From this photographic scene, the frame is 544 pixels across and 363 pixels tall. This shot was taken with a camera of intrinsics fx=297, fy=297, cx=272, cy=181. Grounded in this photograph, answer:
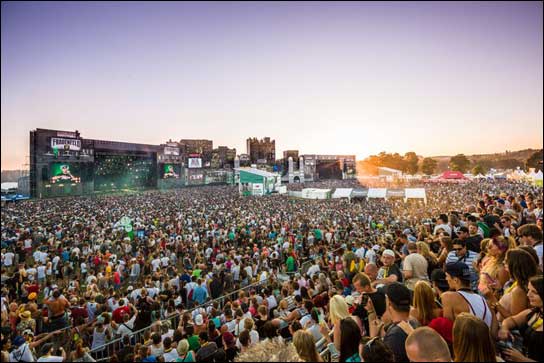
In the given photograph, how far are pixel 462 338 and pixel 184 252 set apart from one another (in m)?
11.5

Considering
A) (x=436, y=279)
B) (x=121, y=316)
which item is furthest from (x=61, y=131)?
(x=436, y=279)

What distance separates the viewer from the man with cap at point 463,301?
2.54m

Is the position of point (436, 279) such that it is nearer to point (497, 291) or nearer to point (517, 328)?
point (497, 291)

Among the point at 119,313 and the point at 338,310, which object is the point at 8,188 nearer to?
the point at 119,313

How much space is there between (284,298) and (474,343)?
470cm

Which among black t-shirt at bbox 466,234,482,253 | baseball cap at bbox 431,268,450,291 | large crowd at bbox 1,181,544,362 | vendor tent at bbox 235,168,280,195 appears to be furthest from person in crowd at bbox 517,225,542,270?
vendor tent at bbox 235,168,280,195

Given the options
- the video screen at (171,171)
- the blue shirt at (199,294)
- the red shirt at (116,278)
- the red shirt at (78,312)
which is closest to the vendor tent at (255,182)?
the video screen at (171,171)

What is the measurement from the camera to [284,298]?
20.3 feet

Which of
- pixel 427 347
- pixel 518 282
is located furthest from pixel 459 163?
pixel 427 347

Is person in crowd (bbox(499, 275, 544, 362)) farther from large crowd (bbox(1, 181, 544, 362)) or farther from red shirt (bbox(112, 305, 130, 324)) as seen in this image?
red shirt (bbox(112, 305, 130, 324))

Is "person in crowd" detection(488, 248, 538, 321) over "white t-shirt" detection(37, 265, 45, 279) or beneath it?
over

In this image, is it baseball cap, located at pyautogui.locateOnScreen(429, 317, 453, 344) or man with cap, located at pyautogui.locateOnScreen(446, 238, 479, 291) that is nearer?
baseball cap, located at pyautogui.locateOnScreen(429, 317, 453, 344)

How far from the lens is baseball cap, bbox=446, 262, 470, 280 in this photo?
2.70 m

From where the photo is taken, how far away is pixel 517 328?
7.84 ft
